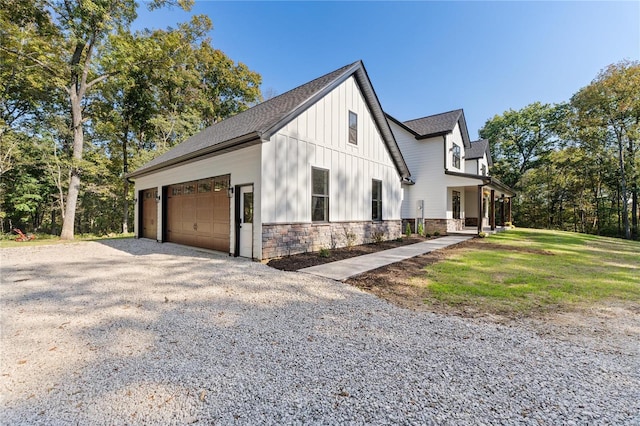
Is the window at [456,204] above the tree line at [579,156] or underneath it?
underneath

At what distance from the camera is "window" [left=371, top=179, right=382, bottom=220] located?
1158cm

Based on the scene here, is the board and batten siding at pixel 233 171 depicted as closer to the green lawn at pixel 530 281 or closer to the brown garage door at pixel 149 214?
the brown garage door at pixel 149 214

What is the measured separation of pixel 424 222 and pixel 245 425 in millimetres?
15607

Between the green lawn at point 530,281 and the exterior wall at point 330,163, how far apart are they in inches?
155

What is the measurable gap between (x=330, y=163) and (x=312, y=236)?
264 cm

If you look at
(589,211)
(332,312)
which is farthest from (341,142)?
(589,211)

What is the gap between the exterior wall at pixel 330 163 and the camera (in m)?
7.42

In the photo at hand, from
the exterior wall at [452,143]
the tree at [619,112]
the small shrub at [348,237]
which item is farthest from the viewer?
the tree at [619,112]

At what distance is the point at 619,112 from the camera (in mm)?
18625

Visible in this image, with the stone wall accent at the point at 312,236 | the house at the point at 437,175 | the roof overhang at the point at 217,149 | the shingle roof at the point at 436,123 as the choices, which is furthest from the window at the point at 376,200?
the shingle roof at the point at 436,123

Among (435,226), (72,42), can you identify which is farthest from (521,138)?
(72,42)

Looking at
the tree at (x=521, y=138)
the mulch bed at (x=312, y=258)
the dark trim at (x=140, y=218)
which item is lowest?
the mulch bed at (x=312, y=258)

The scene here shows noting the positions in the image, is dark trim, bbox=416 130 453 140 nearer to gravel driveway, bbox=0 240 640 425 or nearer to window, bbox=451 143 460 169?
window, bbox=451 143 460 169

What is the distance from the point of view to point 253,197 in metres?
7.35
